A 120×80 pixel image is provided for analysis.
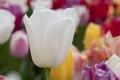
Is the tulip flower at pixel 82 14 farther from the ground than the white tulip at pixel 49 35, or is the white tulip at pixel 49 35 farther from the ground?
the white tulip at pixel 49 35

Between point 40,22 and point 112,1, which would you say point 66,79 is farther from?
point 112,1

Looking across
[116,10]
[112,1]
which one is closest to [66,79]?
[112,1]

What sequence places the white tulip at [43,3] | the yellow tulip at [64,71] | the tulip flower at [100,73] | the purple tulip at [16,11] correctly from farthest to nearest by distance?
the white tulip at [43,3] < the purple tulip at [16,11] < the yellow tulip at [64,71] < the tulip flower at [100,73]

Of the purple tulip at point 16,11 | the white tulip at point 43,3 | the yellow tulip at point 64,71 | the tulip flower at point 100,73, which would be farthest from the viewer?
the white tulip at point 43,3

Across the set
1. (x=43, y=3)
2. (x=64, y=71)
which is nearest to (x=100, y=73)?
(x=64, y=71)

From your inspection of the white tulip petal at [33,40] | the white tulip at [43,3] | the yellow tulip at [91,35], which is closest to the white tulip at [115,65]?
the white tulip petal at [33,40]

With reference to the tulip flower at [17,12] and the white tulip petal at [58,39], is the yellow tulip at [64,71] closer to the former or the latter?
the white tulip petal at [58,39]

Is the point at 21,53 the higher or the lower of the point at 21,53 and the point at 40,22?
the lower
